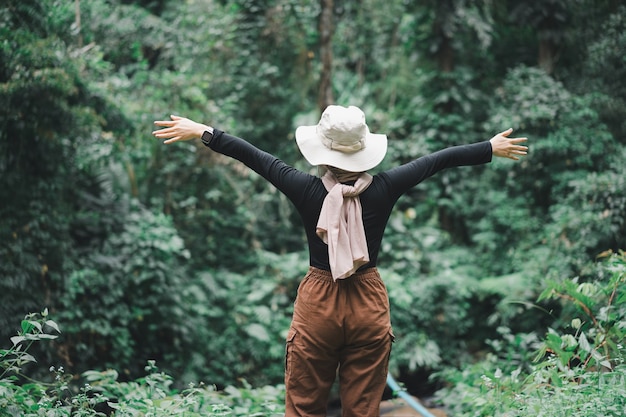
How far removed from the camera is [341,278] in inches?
109

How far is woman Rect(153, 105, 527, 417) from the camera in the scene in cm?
282

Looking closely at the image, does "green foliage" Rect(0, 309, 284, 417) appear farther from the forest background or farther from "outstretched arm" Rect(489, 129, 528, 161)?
"outstretched arm" Rect(489, 129, 528, 161)

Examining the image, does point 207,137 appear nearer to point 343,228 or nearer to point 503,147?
point 343,228

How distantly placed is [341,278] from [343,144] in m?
0.66

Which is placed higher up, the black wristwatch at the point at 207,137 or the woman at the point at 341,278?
the black wristwatch at the point at 207,137

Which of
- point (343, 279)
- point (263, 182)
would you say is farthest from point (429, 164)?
point (263, 182)

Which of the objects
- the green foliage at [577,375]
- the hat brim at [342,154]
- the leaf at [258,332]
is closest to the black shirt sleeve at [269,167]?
the hat brim at [342,154]

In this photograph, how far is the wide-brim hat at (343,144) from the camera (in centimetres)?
284

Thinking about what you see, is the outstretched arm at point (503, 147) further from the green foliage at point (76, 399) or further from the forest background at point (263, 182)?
the green foliage at point (76, 399)

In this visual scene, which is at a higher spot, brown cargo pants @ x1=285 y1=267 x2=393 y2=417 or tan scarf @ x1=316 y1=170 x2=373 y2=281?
tan scarf @ x1=316 y1=170 x2=373 y2=281

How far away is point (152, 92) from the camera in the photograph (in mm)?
7301

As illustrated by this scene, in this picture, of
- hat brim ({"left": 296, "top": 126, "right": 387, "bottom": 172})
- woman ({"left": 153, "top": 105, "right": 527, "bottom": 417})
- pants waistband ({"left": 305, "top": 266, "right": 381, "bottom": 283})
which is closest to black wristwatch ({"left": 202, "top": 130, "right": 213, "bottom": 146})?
woman ({"left": 153, "top": 105, "right": 527, "bottom": 417})

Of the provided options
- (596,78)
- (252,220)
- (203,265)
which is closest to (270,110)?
(252,220)

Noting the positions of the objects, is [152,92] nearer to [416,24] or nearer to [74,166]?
[74,166]
